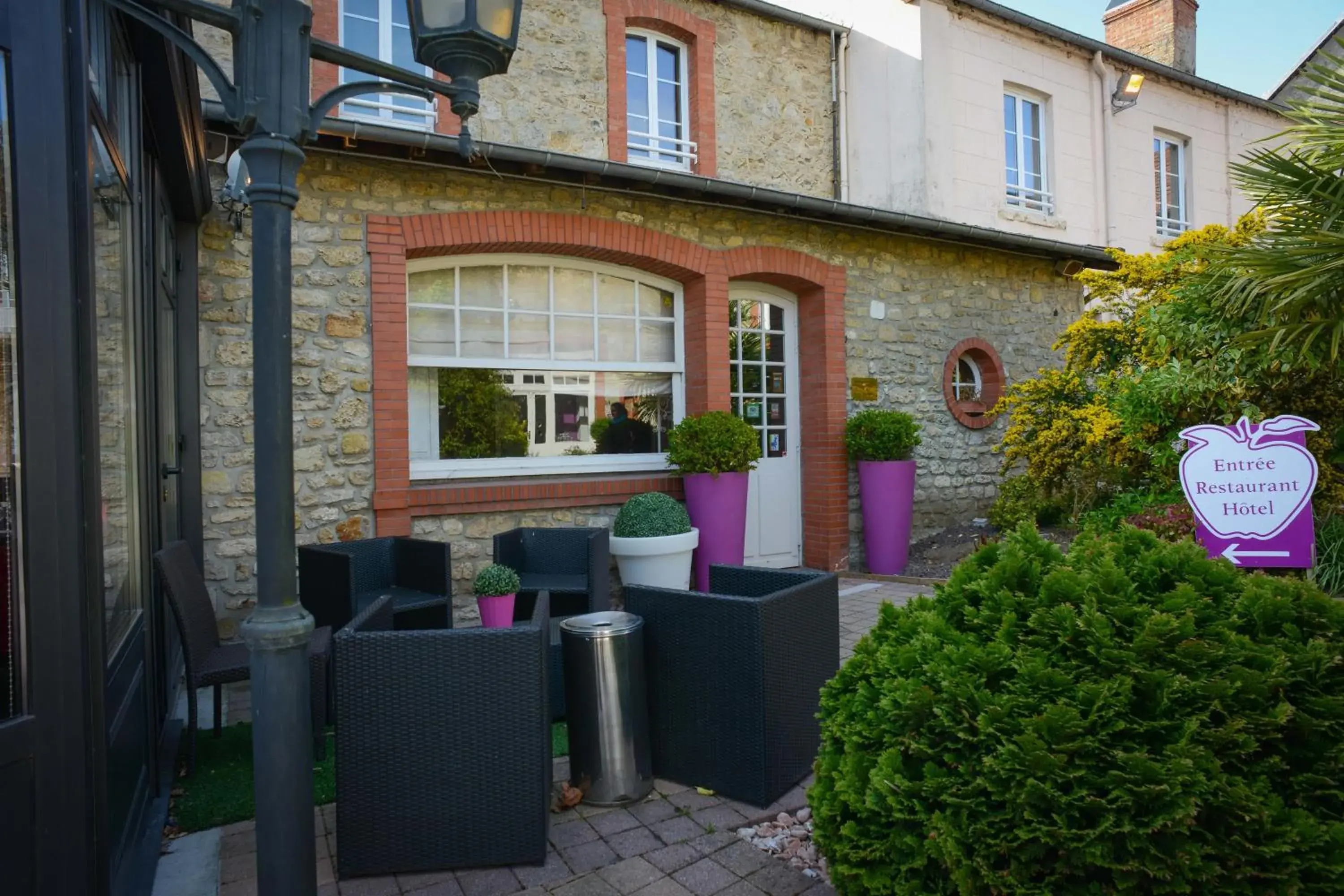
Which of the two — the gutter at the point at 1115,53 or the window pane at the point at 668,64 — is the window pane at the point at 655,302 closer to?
the window pane at the point at 668,64

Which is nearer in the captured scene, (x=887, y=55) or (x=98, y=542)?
(x=98, y=542)

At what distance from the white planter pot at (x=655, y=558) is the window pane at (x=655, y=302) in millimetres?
2019

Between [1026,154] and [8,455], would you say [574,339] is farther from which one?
[1026,154]

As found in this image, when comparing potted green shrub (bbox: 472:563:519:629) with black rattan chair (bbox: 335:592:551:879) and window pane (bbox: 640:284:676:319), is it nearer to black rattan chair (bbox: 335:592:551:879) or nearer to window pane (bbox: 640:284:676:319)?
black rattan chair (bbox: 335:592:551:879)

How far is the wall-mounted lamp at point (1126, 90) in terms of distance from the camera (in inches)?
376

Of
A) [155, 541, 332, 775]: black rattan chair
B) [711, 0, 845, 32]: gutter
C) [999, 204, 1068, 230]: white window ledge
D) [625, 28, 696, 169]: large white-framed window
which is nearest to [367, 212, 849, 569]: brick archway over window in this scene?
[625, 28, 696, 169]: large white-framed window

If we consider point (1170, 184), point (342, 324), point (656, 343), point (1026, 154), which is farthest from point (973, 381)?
point (342, 324)

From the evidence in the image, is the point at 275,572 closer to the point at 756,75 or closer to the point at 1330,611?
the point at 1330,611

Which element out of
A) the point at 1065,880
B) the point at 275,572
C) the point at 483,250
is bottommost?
the point at 1065,880

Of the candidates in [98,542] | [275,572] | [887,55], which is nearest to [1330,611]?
[275,572]

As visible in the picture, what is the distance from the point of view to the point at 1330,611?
1.92 metres

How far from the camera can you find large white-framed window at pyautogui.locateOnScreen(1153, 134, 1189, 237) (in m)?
10.7

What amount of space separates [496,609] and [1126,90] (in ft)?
31.3

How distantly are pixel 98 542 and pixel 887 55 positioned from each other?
849cm
